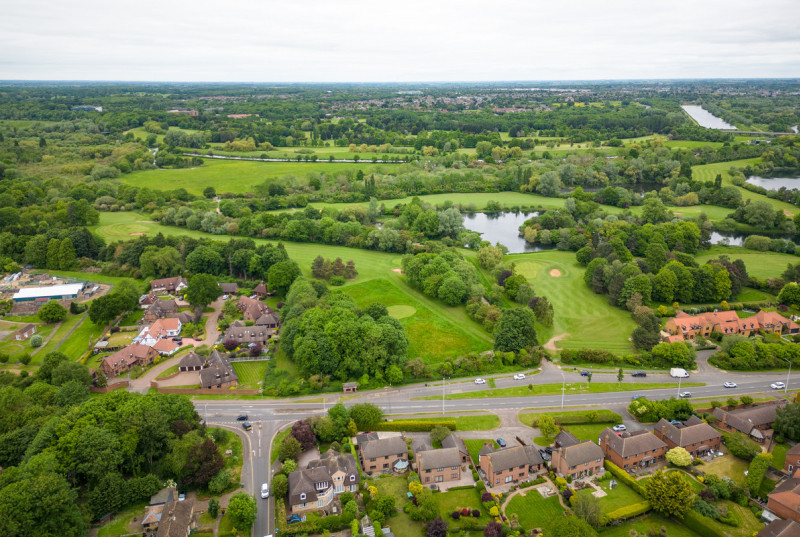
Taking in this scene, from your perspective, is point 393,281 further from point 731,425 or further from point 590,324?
point 731,425

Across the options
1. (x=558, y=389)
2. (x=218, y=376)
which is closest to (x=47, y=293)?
(x=218, y=376)

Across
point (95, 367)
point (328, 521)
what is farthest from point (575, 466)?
point (95, 367)

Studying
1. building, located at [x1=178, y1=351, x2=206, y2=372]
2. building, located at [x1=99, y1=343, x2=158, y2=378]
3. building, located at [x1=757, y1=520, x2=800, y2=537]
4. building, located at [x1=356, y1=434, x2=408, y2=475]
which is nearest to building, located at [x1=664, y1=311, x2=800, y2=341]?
building, located at [x1=757, y1=520, x2=800, y2=537]

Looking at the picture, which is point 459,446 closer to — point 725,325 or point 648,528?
point 648,528

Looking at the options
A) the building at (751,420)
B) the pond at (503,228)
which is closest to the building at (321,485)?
the building at (751,420)

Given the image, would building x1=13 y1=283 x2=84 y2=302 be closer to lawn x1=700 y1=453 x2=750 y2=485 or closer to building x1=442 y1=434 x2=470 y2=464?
building x1=442 y1=434 x2=470 y2=464
